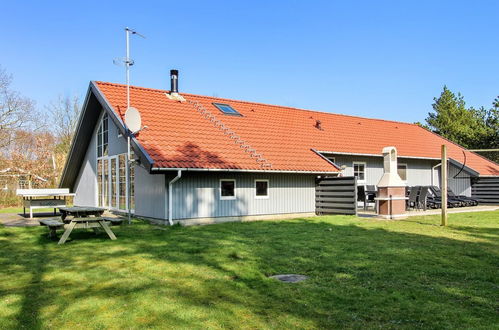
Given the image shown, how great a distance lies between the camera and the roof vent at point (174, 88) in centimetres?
1806

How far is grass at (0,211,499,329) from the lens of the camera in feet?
14.8

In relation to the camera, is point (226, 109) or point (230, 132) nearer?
point (230, 132)

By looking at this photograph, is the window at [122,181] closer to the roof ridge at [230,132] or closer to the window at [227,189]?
the roof ridge at [230,132]

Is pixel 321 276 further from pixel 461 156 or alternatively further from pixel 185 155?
pixel 461 156

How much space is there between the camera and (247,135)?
1688cm

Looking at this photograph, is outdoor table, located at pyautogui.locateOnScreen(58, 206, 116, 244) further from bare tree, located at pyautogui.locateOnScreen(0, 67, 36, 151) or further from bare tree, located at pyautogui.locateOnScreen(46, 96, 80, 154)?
bare tree, located at pyautogui.locateOnScreen(46, 96, 80, 154)

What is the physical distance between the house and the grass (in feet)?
9.53

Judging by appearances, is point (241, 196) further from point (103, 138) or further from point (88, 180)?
point (88, 180)

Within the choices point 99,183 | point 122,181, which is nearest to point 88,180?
point 99,183

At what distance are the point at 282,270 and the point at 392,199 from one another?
9505mm

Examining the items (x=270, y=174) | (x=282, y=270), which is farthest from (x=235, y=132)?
(x=282, y=270)

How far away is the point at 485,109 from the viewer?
3659 centimetres

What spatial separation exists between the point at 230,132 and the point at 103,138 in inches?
215

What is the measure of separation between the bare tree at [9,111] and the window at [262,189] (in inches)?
912
